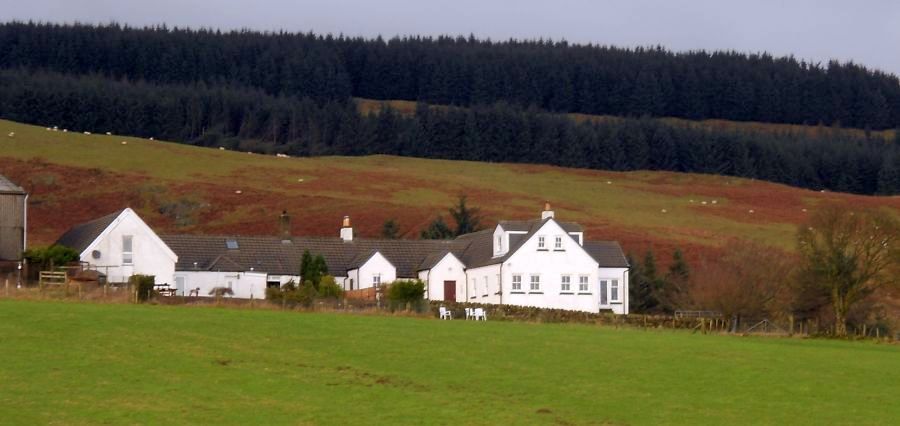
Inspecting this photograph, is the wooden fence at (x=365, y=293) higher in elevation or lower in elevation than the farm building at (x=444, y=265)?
lower

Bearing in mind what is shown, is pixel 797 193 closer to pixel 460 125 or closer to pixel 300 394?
pixel 460 125

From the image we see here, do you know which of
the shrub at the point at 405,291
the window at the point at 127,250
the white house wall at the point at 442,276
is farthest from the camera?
the white house wall at the point at 442,276

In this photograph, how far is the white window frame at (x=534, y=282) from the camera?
218 feet

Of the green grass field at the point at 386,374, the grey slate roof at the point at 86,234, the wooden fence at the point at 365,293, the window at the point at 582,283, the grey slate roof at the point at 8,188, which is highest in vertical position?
the grey slate roof at the point at 8,188

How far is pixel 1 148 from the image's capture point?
13175 centimetres

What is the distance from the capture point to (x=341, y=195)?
123 metres

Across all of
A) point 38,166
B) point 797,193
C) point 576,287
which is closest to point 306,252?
point 576,287

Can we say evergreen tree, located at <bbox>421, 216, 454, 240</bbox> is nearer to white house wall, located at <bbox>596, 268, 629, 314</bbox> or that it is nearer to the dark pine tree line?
white house wall, located at <bbox>596, 268, 629, 314</bbox>

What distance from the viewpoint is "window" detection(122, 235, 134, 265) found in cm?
6166

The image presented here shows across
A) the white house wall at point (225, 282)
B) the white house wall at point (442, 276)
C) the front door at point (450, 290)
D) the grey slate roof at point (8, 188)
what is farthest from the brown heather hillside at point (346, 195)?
the white house wall at point (225, 282)

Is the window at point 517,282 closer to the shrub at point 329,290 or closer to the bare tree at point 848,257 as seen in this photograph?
the shrub at point 329,290

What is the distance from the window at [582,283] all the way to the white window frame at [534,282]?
1885mm

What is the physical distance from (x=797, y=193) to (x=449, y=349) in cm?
11681

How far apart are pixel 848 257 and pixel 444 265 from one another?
1915 centimetres
